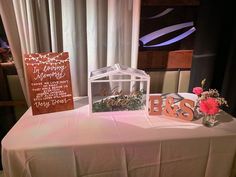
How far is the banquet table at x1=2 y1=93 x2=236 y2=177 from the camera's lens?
38.6 inches

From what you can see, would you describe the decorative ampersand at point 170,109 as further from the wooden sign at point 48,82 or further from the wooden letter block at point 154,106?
the wooden sign at point 48,82

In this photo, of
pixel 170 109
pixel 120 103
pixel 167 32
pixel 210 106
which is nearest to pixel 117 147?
pixel 120 103

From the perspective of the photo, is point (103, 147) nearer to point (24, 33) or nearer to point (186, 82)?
point (24, 33)

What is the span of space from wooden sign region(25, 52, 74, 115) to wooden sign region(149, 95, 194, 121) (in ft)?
1.69

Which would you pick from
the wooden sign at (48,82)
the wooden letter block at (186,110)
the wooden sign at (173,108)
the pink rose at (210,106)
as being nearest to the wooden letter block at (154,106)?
the wooden sign at (173,108)

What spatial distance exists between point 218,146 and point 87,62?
39.0 inches

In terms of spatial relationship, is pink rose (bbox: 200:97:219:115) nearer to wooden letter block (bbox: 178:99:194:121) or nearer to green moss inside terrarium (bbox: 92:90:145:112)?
wooden letter block (bbox: 178:99:194:121)

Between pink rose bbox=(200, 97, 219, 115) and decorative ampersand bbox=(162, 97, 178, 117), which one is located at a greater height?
pink rose bbox=(200, 97, 219, 115)

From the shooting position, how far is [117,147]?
1012 mm

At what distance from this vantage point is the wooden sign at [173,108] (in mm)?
1188

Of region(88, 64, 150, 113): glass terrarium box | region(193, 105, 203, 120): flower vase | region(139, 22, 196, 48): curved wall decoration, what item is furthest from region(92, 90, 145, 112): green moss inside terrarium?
region(139, 22, 196, 48): curved wall decoration

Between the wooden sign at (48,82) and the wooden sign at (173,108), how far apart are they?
51 cm

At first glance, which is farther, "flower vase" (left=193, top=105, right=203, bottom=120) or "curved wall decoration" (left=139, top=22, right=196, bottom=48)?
"curved wall decoration" (left=139, top=22, right=196, bottom=48)

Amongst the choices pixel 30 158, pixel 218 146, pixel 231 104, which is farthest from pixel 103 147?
pixel 231 104
